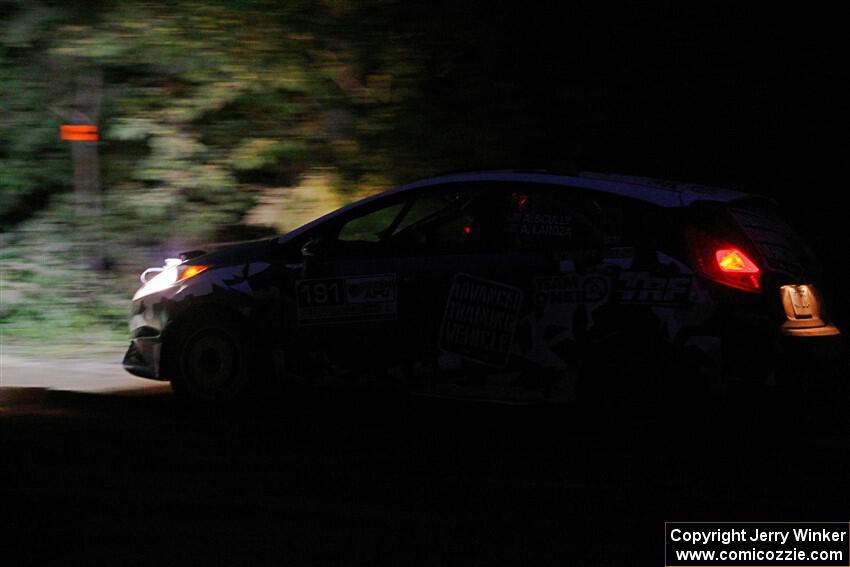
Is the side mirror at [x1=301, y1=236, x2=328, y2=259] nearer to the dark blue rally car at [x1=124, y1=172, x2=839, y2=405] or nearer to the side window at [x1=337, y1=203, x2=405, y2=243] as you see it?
the dark blue rally car at [x1=124, y1=172, x2=839, y2=405]

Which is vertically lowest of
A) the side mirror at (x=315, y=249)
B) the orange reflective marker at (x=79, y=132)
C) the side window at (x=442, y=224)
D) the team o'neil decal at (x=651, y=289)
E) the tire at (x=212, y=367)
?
the tire at (x=212, y=367)

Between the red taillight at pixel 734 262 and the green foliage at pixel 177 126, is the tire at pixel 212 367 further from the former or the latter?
the green foliage at pixel 177 126

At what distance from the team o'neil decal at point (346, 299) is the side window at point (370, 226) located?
0.29m

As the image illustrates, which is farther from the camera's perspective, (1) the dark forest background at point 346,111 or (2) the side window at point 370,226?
(1) the dark forest background at point 346,111

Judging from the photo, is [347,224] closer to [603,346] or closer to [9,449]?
[603,346]

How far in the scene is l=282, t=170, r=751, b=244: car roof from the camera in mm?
7066

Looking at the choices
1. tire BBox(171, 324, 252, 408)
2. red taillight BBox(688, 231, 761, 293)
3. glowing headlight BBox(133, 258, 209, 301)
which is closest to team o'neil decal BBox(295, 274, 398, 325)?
tire BBox(171, 324, 252, 408)

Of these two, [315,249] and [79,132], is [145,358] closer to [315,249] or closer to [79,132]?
[315,249]

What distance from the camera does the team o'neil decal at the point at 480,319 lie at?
717 centimetres

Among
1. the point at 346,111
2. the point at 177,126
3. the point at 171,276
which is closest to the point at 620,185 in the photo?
the point at 171,276

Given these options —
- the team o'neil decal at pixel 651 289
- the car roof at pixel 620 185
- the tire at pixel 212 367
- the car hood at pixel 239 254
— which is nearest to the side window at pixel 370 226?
the car roof at pixel 620 185

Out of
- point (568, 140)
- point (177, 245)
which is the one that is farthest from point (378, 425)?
point (177, 245)

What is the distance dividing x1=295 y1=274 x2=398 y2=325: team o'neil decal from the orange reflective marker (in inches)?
155

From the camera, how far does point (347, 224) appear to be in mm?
7809
